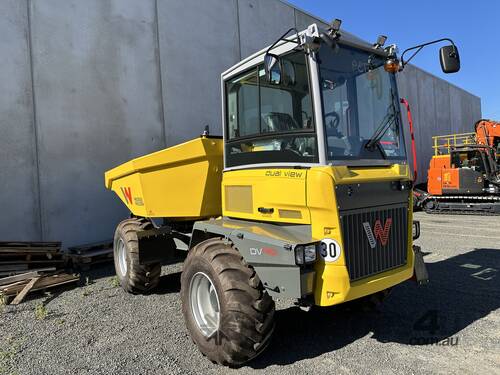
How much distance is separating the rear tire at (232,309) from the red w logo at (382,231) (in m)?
1.21

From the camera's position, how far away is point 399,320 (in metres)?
4.60

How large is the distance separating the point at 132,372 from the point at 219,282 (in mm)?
1168

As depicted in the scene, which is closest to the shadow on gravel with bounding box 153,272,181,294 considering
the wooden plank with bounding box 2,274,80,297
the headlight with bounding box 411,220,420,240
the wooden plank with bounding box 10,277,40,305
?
the wooden plank with bounding box 2,274,80,297

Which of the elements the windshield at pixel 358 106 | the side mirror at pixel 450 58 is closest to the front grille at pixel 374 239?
the windshield at pixel 358 106

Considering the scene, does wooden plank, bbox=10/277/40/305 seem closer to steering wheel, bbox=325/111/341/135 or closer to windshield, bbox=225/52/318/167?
windshield, bbox=225/52/318/167

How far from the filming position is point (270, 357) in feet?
12.3

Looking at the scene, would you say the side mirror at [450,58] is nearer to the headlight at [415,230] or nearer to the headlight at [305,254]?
the headlight at [415,230]

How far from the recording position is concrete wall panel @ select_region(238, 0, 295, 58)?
40.7 ft

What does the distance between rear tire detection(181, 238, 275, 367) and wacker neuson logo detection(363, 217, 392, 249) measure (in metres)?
1.10

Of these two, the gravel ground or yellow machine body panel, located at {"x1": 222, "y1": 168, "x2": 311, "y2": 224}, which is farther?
the gravel ground

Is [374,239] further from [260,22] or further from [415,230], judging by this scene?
[260,22]

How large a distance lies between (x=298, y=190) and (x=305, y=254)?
1.86 feet

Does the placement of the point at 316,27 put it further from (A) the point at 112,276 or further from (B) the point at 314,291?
(A) the point at 112,276

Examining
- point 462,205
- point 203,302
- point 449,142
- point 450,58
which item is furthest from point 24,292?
point 449,142
